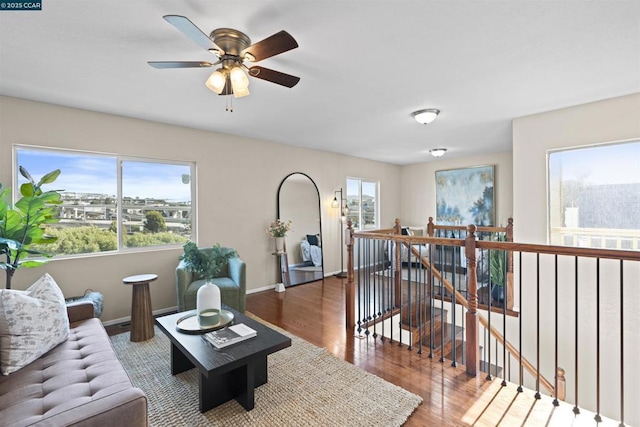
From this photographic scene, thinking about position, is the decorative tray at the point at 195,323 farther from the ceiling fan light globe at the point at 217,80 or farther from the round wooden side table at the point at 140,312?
the ceiling fan light globe at the point at 217,80

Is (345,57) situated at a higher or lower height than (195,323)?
higher

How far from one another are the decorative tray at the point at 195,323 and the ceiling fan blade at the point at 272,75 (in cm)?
184

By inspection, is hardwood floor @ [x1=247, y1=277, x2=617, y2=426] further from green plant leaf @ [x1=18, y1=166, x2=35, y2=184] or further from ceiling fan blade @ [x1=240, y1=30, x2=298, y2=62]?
green plant leaf @ [x1=18, y1=166, x2=35, y2=184]

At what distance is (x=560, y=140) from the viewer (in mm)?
3352

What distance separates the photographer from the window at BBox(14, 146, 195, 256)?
318 cm

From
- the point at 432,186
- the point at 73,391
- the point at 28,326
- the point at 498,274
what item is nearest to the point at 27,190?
the point at 28,326

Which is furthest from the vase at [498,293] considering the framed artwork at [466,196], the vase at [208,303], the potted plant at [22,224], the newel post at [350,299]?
the potted plant at [22,224]

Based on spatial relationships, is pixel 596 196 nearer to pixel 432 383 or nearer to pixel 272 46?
pixel 432 383

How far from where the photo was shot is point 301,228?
5.23 meters

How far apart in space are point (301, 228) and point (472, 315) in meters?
3.34

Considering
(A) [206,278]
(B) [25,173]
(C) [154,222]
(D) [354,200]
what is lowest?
(A) [206,278]

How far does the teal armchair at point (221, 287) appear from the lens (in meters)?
3.23

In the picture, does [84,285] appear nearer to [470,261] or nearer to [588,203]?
[470,261]

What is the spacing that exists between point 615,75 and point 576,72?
39 cm
